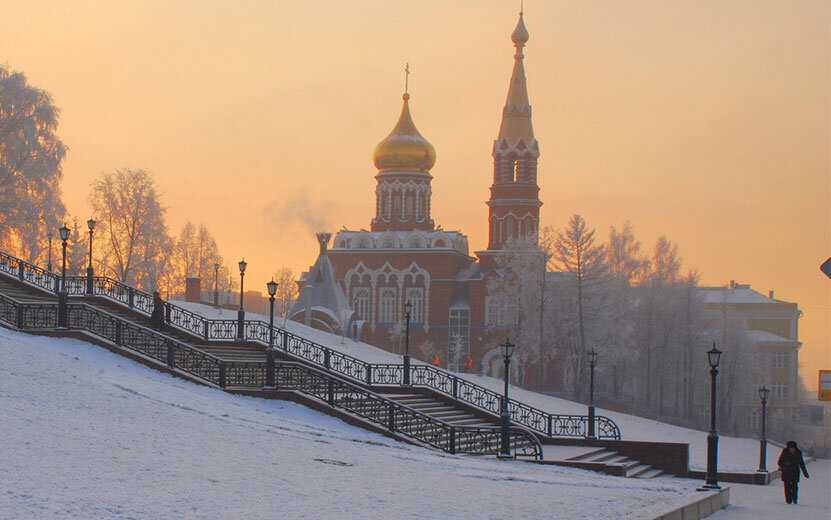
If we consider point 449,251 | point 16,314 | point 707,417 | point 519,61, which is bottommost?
point 707,417

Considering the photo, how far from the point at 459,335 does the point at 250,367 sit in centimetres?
5266

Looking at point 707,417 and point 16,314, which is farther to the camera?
point 707,417

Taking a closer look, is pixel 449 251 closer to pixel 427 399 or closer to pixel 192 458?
pixel 427 399

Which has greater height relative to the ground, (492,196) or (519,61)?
(519,61)

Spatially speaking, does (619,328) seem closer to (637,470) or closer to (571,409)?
(571,409)

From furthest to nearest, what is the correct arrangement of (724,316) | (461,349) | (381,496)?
(461,349) → (724,316) → (381,496)

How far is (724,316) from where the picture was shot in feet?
224

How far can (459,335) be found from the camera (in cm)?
7825

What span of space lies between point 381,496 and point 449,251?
67.6m

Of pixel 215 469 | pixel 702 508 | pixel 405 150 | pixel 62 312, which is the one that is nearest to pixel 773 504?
pixel 702 508

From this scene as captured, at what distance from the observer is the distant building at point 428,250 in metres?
79.1

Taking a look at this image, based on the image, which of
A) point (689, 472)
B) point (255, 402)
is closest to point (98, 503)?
point (255, 402)

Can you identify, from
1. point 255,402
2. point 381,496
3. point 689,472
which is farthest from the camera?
point 689,472

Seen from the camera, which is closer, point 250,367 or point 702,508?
point 702,508
